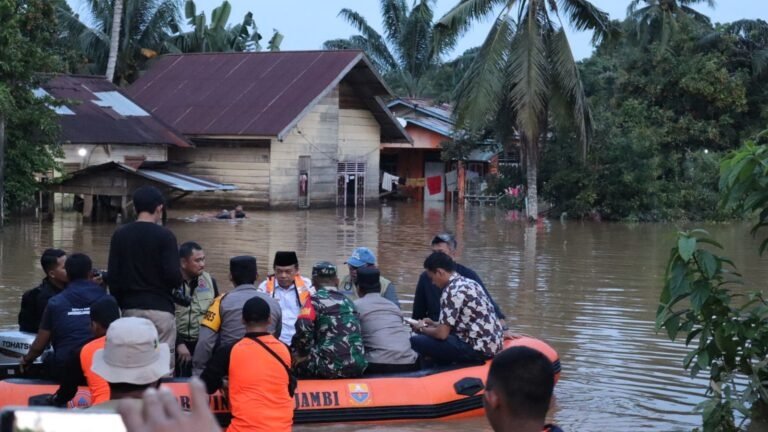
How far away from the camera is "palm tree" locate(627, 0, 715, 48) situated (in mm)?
41000

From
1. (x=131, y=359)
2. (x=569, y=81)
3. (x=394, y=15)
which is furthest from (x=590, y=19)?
(x=131, y=359)

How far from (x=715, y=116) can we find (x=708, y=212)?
401 centimetres

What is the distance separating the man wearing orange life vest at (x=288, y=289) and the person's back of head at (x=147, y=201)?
1.62 meters

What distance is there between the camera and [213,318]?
7.45 metres

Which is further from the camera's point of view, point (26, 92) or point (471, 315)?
point (26, 92)

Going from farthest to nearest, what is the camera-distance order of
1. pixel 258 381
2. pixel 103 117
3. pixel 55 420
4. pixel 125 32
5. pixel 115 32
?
pixel 125 32, pixel 115 32, pixel 103 117, pixel 258 381, pixel 55 420

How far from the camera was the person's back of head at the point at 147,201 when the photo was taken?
675 centimetres

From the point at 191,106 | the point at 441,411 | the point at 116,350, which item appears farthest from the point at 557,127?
the point at 116,350

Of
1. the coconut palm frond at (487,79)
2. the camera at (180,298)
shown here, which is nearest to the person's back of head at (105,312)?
the camera at (180,298)

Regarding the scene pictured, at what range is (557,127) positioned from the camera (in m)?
29.6

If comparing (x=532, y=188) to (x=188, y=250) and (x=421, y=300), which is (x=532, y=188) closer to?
(x=421, y=300)

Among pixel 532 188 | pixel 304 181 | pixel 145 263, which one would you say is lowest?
pixel 145 263

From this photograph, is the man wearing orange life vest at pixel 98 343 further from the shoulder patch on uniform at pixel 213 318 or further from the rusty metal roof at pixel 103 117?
the rusty metal roof at pixel 103 117

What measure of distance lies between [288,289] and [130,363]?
15.9ft
